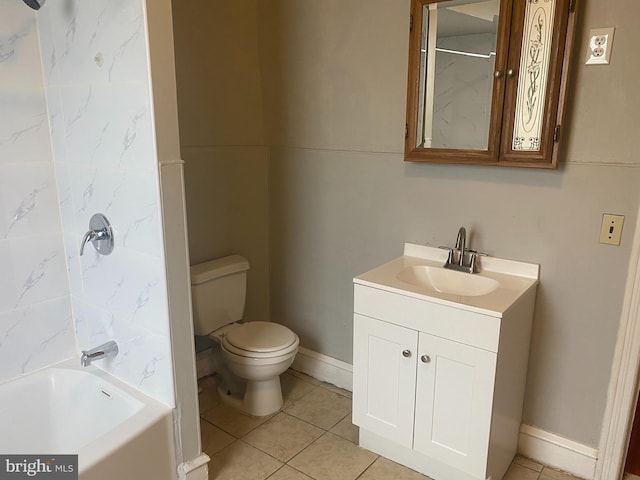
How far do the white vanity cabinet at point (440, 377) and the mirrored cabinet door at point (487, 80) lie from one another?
1.92 ft

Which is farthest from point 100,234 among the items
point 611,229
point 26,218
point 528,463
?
point 528,463

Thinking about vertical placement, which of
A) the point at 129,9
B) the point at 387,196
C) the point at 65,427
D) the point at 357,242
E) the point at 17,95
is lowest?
the point at 65,427

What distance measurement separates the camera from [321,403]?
2568mm

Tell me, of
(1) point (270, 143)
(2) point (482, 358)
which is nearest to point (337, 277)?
(1) point (270, 143)

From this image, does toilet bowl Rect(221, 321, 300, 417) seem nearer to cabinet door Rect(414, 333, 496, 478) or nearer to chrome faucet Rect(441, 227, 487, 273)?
cabinet door Rect(414, 333, 496, 478)

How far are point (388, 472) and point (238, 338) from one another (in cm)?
93

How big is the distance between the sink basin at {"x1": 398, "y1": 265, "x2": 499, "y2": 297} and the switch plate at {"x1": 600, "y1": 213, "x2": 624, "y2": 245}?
43 cm

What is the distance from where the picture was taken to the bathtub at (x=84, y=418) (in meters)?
1.71

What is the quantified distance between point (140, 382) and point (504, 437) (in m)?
1.48

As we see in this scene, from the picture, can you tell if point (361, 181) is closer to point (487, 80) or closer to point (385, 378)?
point (487, 80)

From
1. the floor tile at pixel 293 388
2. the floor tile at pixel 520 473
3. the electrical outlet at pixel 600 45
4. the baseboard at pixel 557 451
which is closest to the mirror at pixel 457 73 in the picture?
the electrical outlet at pixel 600 45

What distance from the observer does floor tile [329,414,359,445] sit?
229 cm

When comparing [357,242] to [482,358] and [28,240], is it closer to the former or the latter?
[482,358]

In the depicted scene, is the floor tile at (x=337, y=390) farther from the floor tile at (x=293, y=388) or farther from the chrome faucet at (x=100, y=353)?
the chrome faucet at (x=100, y=353)
